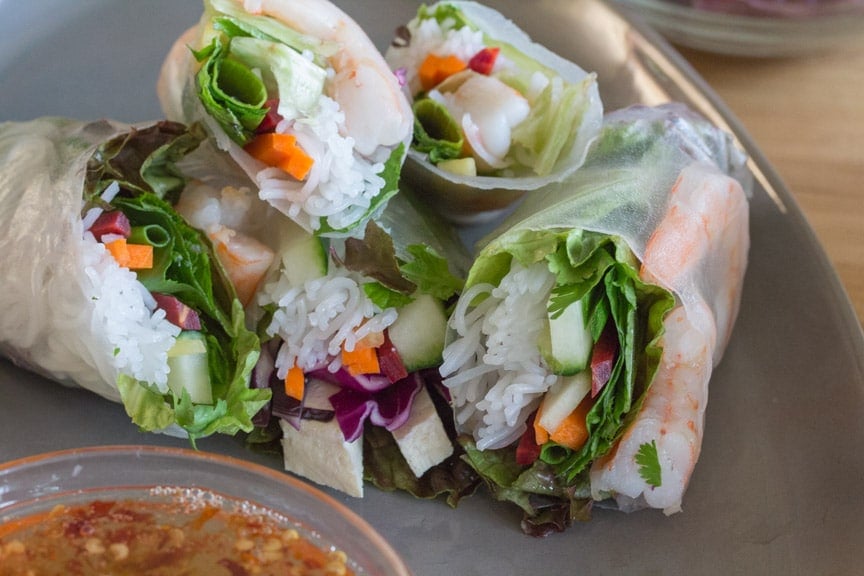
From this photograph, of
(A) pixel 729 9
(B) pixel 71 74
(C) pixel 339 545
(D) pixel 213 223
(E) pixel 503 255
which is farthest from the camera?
(A) pixel 729 9

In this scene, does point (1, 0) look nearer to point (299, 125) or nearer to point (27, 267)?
point (27, 267)

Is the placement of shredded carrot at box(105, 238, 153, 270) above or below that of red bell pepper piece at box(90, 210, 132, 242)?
below

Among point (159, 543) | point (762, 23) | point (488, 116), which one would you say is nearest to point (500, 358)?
point (488, 116)

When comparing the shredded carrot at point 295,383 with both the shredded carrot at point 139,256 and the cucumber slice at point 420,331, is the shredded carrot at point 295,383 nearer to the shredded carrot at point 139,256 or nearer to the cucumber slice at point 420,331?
the cucumber slice at point 420,331

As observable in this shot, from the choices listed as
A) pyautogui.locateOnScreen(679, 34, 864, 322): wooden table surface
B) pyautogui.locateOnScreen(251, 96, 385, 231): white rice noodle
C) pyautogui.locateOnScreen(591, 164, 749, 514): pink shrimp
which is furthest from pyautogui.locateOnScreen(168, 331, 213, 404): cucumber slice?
pyautogui.locateOnScreen(679, 34, 864, 322): wooden table surface

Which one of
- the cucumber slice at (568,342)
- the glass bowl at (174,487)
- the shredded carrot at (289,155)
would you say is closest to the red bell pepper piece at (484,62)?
the shredded carrot at (289,155)

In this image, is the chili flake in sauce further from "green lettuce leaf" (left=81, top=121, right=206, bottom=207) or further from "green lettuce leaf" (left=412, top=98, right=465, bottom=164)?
"green lettuce leaf" (left=412, top=98, right=465, bottom=164)

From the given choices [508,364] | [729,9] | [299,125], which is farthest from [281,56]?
[729,9]
